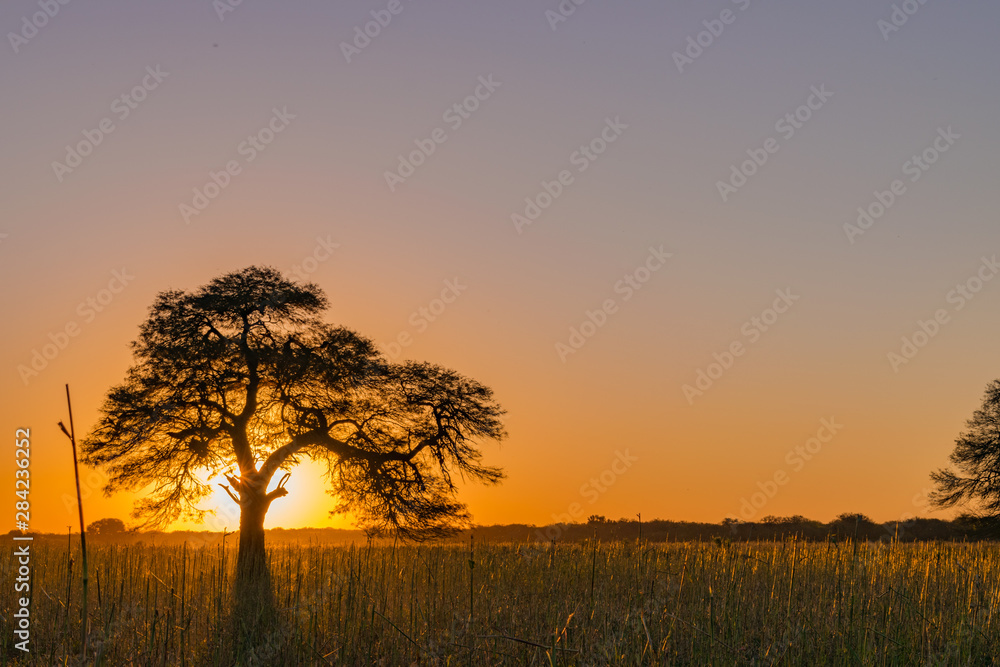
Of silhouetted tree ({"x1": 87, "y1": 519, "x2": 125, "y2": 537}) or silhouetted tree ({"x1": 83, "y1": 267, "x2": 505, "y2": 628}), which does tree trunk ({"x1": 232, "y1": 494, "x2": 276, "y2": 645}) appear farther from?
silhouetted tree ({"x1": 87, "y1": 519, "x2": 125, "y2": 537})

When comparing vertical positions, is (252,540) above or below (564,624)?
above

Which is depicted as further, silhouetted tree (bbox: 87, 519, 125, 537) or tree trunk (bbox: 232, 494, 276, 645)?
silhouetted tree (bbox: 87, 519, 125, 537)

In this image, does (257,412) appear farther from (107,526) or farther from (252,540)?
(107,526)

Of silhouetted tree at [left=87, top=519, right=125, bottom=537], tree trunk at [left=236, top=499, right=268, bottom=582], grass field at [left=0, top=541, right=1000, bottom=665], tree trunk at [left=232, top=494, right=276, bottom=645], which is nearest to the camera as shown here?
grass field at [left=0, top=541, right=1000, bottom=665]

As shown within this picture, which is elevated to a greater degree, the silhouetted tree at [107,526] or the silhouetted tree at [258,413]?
the silhouetted tree at [258,413]

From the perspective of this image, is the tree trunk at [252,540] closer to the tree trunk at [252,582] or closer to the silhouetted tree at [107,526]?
the tree trunk at [252,582]

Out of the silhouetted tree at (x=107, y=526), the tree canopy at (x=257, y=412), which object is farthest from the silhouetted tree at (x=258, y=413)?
the silhouetted tree at (x=107, y=526)

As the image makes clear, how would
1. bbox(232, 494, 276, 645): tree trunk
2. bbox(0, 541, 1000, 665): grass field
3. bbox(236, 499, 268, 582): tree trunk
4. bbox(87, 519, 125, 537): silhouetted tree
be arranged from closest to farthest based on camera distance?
1. bbox(0, 541, 1000, 665): grass field
2. bbox(232, 494, 276, 645): tree trunk
3. bbox(236, 499, 268, 582): tree trunk
4. bbox(87, 519, 125, 537): silhouetted tree

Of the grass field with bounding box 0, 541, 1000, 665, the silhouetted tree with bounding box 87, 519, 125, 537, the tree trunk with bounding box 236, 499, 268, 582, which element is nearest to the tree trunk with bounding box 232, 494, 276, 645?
the tree trunk with bounding box 236, 499, 268, 582

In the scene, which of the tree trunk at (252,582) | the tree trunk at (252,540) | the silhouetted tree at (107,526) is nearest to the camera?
the tree trunk at (252,582)

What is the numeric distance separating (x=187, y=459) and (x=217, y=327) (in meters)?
3.38

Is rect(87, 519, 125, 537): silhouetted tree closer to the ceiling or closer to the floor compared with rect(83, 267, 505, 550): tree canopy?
closer to the floor

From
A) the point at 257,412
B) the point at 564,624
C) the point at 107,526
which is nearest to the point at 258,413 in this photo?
the point at 257,412

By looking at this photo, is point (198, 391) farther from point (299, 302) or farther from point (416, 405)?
point (416, 405)
